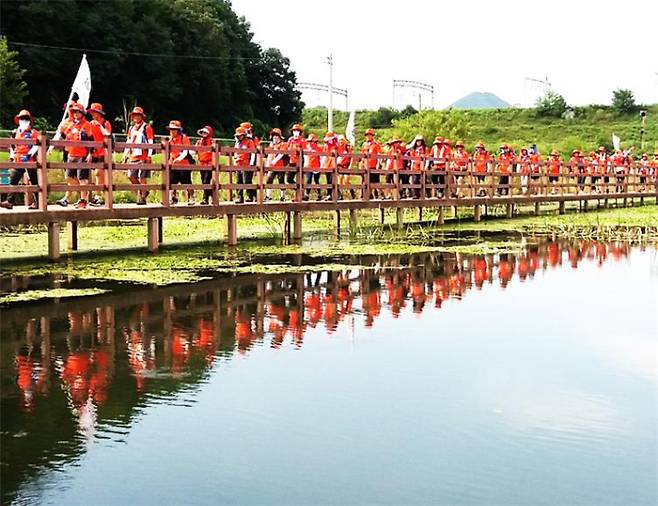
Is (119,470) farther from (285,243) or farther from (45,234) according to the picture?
(45,234)

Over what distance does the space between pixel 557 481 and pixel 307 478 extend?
111cm

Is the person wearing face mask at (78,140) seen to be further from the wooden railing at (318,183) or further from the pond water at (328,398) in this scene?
the pond water at (328,398)

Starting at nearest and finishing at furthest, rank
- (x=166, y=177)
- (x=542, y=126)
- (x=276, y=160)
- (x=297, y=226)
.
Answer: (x=166, y=177)
(x=297, y=226)
(x=276, y=160)
(x=542, y=126)

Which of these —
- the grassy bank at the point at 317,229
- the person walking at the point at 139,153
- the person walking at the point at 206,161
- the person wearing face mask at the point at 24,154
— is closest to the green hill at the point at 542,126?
the grassy bank at the point at 317,229

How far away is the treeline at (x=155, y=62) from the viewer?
1881 inches

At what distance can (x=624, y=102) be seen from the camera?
83.0 meters

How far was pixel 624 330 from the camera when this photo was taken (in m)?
8.41

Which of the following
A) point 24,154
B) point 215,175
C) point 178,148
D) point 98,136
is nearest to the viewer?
point 24,154

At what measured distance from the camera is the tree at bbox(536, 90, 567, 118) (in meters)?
84.6

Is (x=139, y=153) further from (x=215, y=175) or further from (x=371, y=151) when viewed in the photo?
Answer: (x=371, y=151)

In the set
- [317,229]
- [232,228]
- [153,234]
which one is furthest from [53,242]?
[317,229]

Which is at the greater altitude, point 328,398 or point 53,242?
point 53,242

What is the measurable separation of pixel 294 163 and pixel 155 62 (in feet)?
124

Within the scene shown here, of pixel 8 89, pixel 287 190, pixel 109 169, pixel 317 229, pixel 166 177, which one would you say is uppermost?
pixel 8 89
